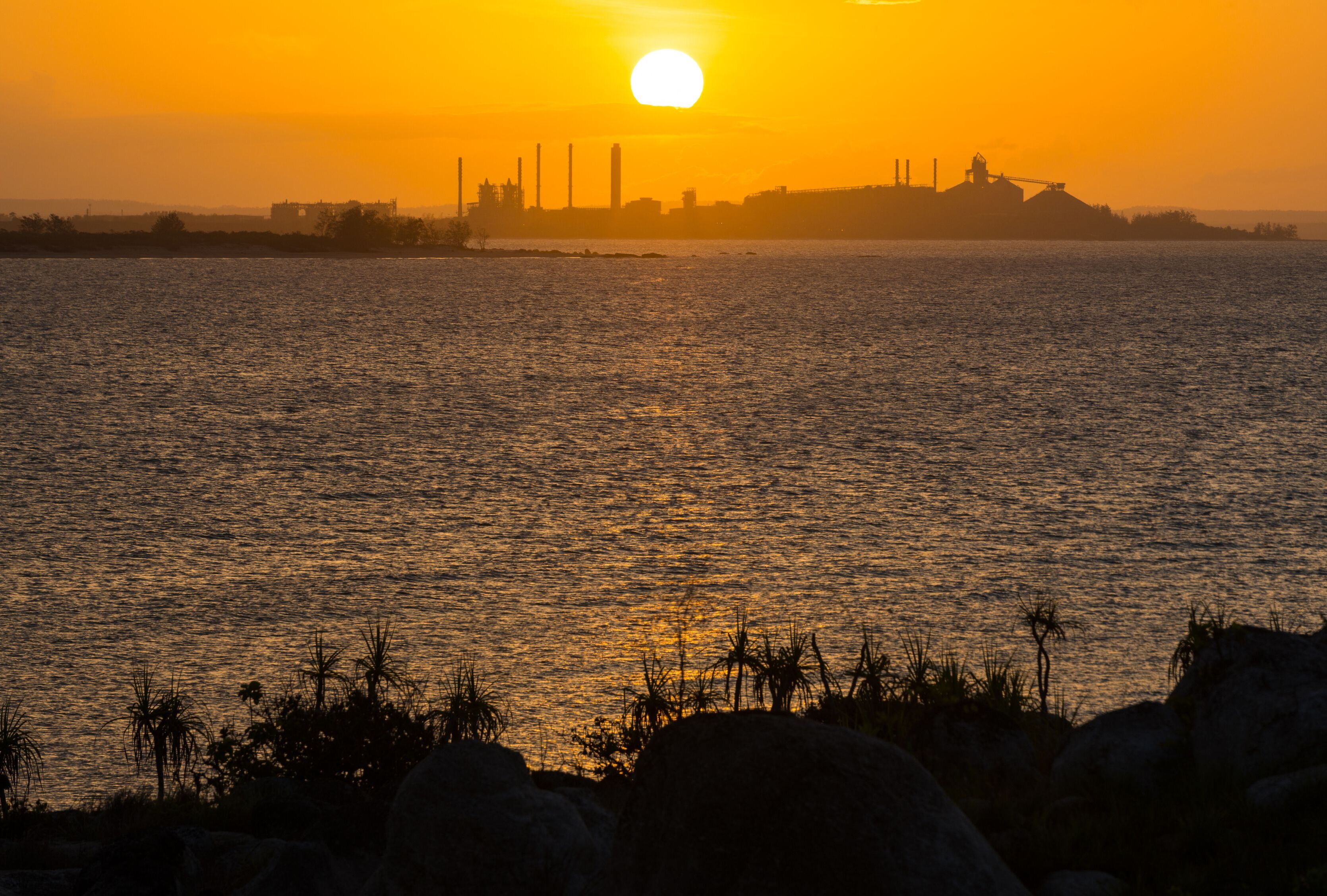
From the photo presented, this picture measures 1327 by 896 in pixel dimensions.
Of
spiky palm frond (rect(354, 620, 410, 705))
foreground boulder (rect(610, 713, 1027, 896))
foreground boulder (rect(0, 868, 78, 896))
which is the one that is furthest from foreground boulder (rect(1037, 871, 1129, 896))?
spiky palm frond (rect(354, 620, 410, 705))

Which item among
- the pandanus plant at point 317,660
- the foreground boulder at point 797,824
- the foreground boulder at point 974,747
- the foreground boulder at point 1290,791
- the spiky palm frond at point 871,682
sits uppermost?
the foreground boulder at point 797,824

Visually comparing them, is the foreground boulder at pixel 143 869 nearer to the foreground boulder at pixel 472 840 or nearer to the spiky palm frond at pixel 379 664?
the foreground boulder at pixel 472 840

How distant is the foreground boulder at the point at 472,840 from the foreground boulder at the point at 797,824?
2.90 meters

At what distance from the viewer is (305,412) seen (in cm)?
7662

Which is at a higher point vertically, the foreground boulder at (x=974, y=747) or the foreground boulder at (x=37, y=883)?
the foreground boulder at (x=974, y=747)

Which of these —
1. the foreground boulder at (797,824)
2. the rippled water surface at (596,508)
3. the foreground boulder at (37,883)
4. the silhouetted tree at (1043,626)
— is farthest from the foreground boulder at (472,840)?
the rippled water surface at (596,508)

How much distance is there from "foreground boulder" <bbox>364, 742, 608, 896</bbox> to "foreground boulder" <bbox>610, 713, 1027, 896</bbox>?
2903 mm

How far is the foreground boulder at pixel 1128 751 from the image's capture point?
12.7m

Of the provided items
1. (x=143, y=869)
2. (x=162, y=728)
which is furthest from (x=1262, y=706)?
(x=162, y=728)

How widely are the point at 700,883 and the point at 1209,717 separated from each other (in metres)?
7.05

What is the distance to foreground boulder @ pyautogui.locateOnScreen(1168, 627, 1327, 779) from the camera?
487 inches

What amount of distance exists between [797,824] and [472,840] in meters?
4.45

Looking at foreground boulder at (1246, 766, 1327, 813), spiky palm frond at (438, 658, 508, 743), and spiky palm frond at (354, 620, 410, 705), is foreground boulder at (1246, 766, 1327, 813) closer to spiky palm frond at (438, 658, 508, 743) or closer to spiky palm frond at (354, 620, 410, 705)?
spiky palm frond at (438, 658, 508, 743)

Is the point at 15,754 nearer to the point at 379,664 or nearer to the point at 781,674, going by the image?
the point at 379,664
